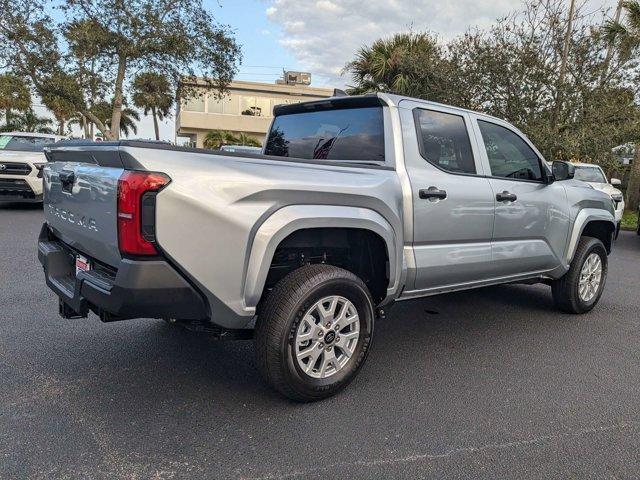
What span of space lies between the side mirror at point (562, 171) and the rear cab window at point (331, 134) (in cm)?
198

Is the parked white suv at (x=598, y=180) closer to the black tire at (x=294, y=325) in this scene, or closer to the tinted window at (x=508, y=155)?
the tinted window at (x=508, y=155)

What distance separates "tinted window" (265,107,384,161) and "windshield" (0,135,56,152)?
984 cm

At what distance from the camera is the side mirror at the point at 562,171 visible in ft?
15.2

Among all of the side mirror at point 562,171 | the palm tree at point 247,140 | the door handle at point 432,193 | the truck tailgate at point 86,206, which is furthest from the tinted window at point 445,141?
the palm tree at point 247,140

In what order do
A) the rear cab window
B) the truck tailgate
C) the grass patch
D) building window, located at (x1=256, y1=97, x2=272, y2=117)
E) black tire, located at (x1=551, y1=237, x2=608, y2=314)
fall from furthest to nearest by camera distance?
building window, located at (x1=256, y1=97, x2=272, y2=117) < the grass patch < black tire, located at (x1=551, y1=237, x2=608, y2=314) < the rear cab window < the truck tailgate

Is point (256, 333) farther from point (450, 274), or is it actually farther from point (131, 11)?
point (131, 11)

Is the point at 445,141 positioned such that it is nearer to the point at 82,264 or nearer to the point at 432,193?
the point at 432,193

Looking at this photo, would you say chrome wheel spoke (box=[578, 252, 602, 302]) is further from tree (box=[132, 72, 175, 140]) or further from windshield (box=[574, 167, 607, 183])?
tree (box=[132, 72, 175, 140])

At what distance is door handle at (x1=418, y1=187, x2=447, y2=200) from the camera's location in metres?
3.54

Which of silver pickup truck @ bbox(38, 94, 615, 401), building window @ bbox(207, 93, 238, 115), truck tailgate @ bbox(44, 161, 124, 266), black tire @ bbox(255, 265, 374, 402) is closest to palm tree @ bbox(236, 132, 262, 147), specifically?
building window @ bbox(207, 93, 238, 115)

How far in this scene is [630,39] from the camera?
14742mm

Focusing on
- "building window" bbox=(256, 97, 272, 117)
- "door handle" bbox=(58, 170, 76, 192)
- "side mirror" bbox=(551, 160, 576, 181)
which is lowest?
"door handle" bbox=(58, 170, 76, 192)

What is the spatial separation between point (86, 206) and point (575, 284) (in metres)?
4.44

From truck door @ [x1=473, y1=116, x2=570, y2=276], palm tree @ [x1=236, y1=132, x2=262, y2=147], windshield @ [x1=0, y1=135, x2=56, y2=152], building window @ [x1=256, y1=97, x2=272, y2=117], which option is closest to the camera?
truck door @ [x1=473, y1=116, x2=570, y2=276]
